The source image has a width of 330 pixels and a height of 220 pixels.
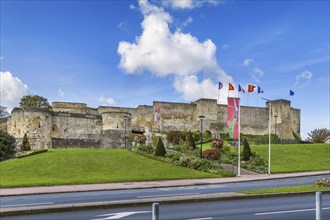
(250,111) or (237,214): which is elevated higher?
(250,111)

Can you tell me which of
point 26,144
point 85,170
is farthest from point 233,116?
point 26,144

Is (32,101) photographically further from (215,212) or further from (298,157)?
(215,212)

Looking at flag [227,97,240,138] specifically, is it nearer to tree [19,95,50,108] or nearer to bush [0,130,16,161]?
bush [0,130,16,161]

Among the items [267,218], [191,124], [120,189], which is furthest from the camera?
[191,124]

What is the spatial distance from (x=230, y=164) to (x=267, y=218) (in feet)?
91.5

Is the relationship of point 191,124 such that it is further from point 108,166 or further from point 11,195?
point 11,195

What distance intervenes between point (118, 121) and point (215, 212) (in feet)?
165

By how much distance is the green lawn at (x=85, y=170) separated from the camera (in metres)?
26.8

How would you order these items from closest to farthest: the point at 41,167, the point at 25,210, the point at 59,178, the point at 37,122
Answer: the point at 25,210
the point at 59,178
the point at 41,167
the point at 37,122

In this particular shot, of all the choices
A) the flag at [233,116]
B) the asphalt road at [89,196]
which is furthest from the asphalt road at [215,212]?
the flag at [233,116]

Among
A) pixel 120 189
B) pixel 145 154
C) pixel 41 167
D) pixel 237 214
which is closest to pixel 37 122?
pixel 145 154

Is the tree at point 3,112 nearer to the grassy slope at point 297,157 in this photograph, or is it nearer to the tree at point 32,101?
the tree at point 32,101

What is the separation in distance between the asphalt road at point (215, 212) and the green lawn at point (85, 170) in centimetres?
1375

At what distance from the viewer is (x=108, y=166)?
107 ft
